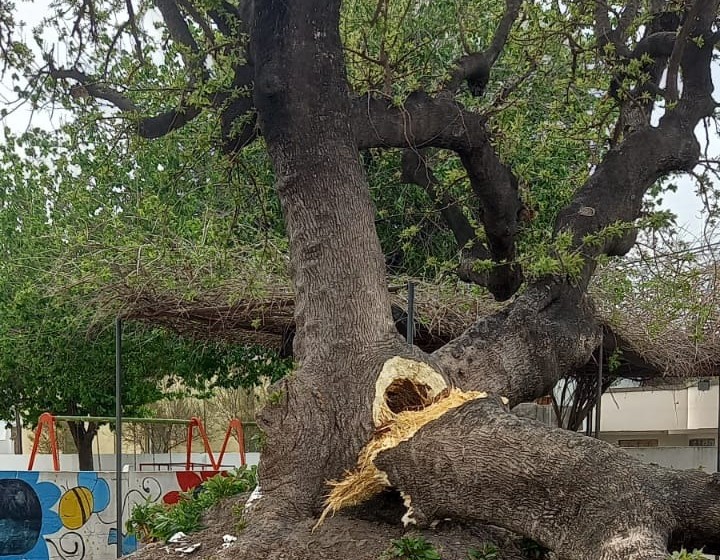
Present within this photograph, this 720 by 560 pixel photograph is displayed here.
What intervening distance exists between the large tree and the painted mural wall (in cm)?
674

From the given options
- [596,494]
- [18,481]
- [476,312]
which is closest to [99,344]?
[18,481]

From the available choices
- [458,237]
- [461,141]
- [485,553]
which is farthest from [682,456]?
[485,553]

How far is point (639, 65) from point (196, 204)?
7.04 m

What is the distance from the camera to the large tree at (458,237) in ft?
14.2

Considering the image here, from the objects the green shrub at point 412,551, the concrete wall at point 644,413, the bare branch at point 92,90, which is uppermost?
the bare branch at point 92,90

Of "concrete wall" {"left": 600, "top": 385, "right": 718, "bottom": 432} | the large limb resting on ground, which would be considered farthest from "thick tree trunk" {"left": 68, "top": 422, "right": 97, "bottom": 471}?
the large limb resting on ground

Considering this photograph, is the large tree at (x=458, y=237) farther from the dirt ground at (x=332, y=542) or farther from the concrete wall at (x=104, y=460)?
the concrete wall at (x=104, y=460)

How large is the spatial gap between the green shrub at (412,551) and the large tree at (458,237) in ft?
0.63

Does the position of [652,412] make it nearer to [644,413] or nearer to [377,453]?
[644,413]

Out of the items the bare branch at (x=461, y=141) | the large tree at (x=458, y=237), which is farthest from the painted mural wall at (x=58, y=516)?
the bare branch at (x=461, y=141)

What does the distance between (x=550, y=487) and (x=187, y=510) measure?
2590mm

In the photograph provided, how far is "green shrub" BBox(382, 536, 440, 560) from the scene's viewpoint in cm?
445

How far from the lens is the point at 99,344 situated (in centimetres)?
1445

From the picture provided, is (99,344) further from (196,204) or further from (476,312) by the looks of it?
(476,312)
